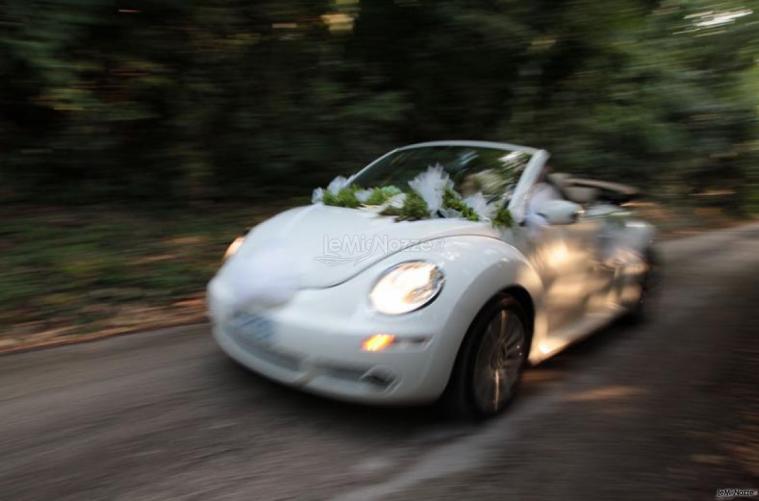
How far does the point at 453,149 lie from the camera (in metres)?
4.89

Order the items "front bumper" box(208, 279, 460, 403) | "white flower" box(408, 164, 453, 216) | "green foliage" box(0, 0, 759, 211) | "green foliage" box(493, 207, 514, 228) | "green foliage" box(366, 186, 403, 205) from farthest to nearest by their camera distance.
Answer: "green foliage" box(0, 0, 759, 211) → "green foliage" box(366, 186, 403, 205) → "white flower" box(408, 164, 453, 216) → "green foliage" box(493, 207, 514, 228) → "front bumper" box(208, 279, 460, 403)

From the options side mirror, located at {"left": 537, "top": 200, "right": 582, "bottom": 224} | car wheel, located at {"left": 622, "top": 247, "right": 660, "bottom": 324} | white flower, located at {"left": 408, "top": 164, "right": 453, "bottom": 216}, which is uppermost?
white flower, located at {"left": 408, "top": 164, "right": 453, "bottom": 216}

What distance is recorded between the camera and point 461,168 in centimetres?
458

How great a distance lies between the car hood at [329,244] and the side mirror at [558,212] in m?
0.46

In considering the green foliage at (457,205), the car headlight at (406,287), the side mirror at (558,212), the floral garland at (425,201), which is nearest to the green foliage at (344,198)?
the floral garland at (425,201)

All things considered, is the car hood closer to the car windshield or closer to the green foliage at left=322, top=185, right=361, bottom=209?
the green foliage at left=322, top=185, right=361, bottom=209

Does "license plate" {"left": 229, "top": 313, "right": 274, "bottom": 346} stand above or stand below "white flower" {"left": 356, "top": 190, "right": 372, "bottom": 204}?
below

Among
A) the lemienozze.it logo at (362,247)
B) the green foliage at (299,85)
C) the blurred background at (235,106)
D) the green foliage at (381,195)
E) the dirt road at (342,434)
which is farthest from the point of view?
the green foliage at (299,85)

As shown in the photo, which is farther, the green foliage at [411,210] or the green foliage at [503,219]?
the green foliage at [411,210]

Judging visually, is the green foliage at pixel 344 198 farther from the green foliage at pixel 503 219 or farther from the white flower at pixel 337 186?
the green foliage at pixel 503 219

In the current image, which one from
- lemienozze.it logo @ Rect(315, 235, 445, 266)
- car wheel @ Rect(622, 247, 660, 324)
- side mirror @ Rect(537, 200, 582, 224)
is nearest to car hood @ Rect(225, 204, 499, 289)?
lemienozze.it logo @ Rect(315, 235, 445, 266)

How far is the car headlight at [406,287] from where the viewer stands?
3.23m

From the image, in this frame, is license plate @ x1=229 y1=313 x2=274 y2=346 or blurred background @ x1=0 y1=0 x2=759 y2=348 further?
blurred background @ x1=0 y1=0 x2=759 y2=348

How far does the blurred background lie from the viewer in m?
5.76
